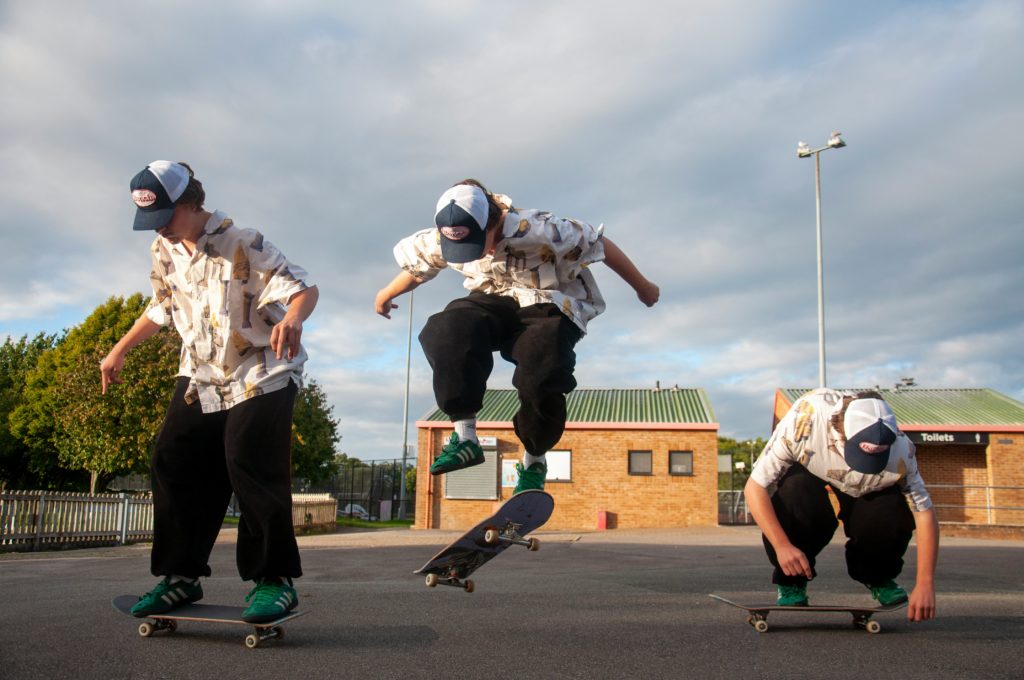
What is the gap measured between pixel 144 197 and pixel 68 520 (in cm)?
1487

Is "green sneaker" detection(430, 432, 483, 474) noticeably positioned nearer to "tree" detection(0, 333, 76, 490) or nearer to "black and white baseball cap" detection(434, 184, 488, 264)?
"black and white baseball cap" detection(434, 184, 488, 264)

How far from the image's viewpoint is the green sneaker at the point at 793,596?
4617mm

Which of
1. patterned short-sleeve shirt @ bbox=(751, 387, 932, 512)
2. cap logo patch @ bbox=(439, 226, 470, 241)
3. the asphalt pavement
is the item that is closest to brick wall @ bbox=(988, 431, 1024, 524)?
the asphalt pavement

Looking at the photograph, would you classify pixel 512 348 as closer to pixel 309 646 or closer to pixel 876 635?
pixel 309 646

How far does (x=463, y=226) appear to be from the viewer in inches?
157

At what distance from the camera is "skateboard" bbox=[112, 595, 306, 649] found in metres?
3.47

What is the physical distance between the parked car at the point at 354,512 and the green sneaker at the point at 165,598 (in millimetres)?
37370

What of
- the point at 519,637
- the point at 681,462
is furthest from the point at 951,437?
the point at 519,637

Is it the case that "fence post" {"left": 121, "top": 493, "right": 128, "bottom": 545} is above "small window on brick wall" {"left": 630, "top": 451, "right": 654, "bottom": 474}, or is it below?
below

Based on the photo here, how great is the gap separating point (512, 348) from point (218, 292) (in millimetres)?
1546

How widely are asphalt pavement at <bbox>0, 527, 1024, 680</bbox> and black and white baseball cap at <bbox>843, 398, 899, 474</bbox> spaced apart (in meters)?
0.88

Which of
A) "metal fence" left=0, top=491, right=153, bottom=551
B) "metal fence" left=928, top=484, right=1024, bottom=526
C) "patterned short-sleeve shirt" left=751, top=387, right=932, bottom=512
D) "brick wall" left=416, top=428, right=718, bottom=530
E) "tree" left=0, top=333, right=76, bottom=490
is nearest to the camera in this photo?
"patterned short-sleeve shirt" left=751, top=387, right=932, bottom=512

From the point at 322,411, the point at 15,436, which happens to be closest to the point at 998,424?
the point at 322,411

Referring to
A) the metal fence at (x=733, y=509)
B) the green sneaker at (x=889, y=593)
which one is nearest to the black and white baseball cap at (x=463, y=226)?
the green sneaker at (x=889, y=593)
